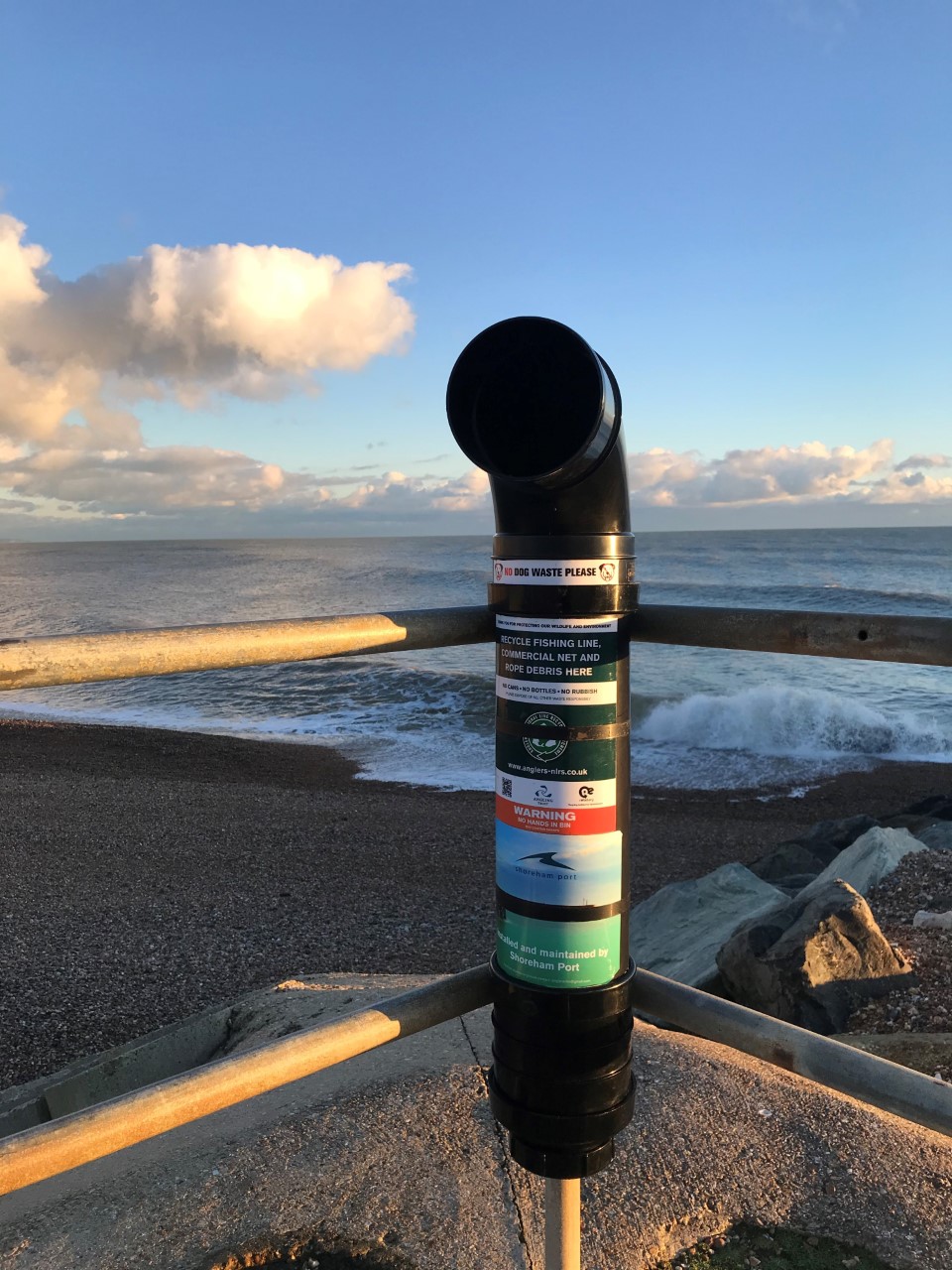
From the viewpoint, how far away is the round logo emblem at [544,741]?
1.42 meters

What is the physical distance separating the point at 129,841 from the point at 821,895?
6.73 m

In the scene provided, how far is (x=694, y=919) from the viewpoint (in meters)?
5.36


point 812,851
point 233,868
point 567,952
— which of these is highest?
point 567,952

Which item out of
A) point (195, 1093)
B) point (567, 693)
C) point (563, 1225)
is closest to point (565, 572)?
point (567, 693)

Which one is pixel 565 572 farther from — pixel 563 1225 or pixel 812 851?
pixel 812 851

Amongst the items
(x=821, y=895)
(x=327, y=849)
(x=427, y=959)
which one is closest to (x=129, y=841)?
(x=327, y=849)

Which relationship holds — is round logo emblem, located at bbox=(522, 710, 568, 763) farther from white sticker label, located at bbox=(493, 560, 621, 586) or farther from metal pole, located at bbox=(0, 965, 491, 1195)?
metal pole, located at bbox=(0, 965, 491, 1195)

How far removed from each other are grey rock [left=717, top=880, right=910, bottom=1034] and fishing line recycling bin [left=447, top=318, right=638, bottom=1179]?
7.37 ft

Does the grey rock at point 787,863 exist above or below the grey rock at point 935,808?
above

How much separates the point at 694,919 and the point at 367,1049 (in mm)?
4310

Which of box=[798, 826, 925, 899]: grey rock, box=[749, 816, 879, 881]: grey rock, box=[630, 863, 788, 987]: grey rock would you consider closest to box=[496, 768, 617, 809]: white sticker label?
box=[630, 863, 788, 987]: grey rock

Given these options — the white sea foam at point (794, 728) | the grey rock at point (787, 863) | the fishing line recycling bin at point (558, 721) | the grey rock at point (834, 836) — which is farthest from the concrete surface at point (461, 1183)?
the white sea foam at point (794, 728)

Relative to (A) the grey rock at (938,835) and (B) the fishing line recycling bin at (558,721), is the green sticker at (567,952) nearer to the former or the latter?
(B) the fishing line recycling bin at (558,721)

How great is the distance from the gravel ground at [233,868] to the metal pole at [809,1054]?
358 centimetres
